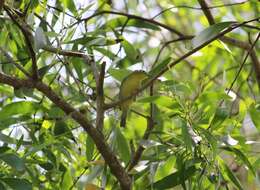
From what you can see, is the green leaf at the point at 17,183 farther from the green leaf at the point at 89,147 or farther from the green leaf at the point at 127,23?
the green leaf at the point at 127,23

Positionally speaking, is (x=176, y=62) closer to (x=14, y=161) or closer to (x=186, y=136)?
(x=186, y=136)

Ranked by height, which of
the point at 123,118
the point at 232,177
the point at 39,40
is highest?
the point at 39,40

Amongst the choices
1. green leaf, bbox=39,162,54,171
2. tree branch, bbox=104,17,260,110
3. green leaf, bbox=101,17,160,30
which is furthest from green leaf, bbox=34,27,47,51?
green leaf, bbox=101,17,160,30

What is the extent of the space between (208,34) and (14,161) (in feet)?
0.97

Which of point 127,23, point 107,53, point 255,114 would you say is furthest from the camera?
point 127,23

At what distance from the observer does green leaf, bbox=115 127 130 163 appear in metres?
0.87

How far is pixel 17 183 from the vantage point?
0.82 metres

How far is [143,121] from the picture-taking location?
1.09 meters

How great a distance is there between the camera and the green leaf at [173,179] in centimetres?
83

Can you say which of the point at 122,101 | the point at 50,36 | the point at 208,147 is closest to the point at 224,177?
the point at 208,147

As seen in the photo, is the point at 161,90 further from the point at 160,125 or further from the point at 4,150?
the point at 4,150

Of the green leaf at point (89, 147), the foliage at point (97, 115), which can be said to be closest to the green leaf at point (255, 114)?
the foliage at point (97, 115)

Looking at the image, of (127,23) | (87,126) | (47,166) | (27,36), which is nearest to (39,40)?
(27,36)

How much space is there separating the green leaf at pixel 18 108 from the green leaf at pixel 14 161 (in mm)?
99
